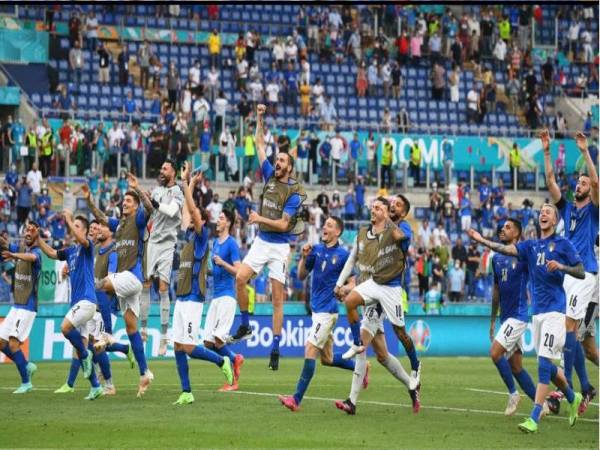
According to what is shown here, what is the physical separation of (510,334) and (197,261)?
4.57 meters

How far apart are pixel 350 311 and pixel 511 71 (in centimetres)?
3561

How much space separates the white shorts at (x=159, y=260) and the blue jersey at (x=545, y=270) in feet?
27.7

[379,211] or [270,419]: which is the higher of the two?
[379,211]

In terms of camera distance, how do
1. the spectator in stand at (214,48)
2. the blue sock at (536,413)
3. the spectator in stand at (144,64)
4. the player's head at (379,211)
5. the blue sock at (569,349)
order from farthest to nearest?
the spectator in stand at (214,48), the spectator in stand at (144,64), the player's head at (379,211), the blue sock at (569,349), the blue sock at (536,413)

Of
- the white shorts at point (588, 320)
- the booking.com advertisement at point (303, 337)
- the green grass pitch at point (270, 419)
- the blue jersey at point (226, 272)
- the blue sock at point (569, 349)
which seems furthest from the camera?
the booking.com advertisement at point (303, 337)

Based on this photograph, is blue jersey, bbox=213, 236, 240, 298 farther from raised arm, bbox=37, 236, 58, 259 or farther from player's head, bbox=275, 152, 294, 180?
player's head, bbox=275, 152, 294, 180

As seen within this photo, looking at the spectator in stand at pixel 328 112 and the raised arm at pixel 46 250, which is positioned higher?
the spectator in stand at pixel 328 112

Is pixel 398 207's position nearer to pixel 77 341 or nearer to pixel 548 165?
pixel 548 165

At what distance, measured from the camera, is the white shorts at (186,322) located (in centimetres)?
1778

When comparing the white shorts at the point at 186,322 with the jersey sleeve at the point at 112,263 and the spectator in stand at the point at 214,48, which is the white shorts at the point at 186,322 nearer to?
the jersey sleeve at the point at 112,263

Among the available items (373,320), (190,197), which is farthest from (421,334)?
(373,320)

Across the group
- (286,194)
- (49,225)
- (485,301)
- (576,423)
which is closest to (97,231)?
(286,194)

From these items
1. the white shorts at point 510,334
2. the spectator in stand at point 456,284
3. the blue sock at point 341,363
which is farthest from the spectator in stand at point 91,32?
the white shorts at point 510,334

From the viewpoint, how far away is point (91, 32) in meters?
45.4
